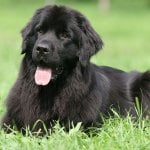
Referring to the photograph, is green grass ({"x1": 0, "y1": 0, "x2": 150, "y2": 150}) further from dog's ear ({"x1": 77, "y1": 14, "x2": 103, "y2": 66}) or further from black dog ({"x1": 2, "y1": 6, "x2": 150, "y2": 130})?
dog's ear ({"x1": 77, "y1": 14, "x2": 103, "y2": 66})

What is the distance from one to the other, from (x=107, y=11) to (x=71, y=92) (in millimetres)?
33027

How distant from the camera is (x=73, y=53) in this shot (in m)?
6.42

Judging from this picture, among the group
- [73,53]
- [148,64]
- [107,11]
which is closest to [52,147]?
[73,53]

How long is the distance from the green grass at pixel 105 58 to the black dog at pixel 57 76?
1.27ft

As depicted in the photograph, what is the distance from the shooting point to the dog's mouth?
246 inches

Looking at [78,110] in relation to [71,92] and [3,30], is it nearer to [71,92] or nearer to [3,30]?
[71,92]

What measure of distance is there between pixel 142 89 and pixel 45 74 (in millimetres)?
2033

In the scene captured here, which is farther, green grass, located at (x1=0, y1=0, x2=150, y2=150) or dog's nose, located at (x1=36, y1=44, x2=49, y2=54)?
dog's nose, located at (x1=36, y1=44, x2=49, y2=54)

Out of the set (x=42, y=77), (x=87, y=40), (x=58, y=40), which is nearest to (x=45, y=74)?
(x=42, y=77)

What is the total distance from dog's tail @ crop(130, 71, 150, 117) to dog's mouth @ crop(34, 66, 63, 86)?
1691 mm

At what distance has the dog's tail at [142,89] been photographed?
7.68 metres

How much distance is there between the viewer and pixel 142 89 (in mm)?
7828

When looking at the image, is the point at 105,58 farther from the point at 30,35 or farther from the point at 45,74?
the point at 45,74

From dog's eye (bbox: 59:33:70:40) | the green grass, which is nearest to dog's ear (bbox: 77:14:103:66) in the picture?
dog's eye (bbox: 59:33:70:40)
